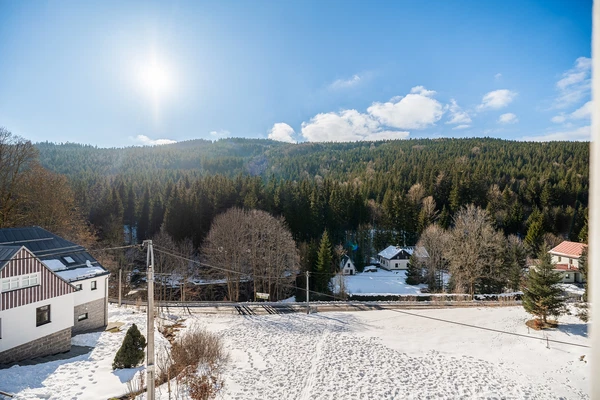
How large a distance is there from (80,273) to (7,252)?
14.6 feet

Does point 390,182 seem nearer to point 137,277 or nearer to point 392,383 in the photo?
point 137,277

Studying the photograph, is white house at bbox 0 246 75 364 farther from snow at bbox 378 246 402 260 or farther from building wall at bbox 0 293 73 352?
snow at bbox 378 246 402 260

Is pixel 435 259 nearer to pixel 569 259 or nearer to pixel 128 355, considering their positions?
pixel 569 259

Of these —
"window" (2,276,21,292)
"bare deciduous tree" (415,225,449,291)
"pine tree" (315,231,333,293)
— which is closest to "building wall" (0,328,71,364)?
"window" (2,276,21,292)

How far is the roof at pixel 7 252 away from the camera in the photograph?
455 inches

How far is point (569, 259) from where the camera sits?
1489 inches

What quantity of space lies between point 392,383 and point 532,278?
12.1 meters

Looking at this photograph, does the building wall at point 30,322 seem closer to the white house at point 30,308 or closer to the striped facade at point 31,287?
the white house at point 30,308

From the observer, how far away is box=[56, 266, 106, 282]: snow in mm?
15305

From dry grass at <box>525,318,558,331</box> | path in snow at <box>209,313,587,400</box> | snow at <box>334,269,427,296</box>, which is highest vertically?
path in snow at <box>209,313,587,400</box>

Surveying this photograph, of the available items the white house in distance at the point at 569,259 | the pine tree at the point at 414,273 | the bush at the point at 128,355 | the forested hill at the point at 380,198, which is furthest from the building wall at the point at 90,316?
the white house in distance at the point at 569,259

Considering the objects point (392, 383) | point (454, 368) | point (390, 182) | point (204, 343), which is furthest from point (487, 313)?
point (390, 182)

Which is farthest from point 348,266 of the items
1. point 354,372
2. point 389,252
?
point 354,372

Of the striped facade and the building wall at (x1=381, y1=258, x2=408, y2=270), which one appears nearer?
the striped facade
